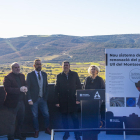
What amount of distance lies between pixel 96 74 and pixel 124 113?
0.92 metres

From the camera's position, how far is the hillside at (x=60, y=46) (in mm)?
9367

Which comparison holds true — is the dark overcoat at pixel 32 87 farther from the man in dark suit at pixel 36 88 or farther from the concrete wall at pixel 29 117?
the concrete wall at pixel 29 117

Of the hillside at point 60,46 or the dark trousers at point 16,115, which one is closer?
the dark trousers at point 16,115

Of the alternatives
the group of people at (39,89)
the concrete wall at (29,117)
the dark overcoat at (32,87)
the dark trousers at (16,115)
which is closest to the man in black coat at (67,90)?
the group of people at (39,89)

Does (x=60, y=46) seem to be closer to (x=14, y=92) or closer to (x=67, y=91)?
(x=67, y=91)

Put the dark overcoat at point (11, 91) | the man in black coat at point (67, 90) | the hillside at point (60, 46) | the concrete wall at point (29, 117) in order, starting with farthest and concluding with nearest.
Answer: the hillside at point (60, 46)
the concrete wall at point (29, 117)
the man in black coat at point (67, 90)
the dark overcoat at point (11, 91)

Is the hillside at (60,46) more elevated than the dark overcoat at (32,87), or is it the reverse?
the hillside at (60,46)

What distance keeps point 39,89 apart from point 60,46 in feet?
24.4

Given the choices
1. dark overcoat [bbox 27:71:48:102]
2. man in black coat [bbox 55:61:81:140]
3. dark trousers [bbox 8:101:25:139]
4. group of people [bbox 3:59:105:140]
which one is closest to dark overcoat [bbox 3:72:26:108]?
group of people [bbox 3:59:105:140]

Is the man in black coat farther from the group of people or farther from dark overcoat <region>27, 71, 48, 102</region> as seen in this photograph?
dark overcoat <region>27, 71, 48, 102</region>

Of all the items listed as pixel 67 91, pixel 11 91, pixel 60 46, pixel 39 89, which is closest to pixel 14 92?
pixel 11 91

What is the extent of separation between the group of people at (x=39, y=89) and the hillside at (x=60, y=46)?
5047mm

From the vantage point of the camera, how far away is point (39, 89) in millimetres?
3936

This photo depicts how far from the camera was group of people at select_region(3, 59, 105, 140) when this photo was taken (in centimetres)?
369
